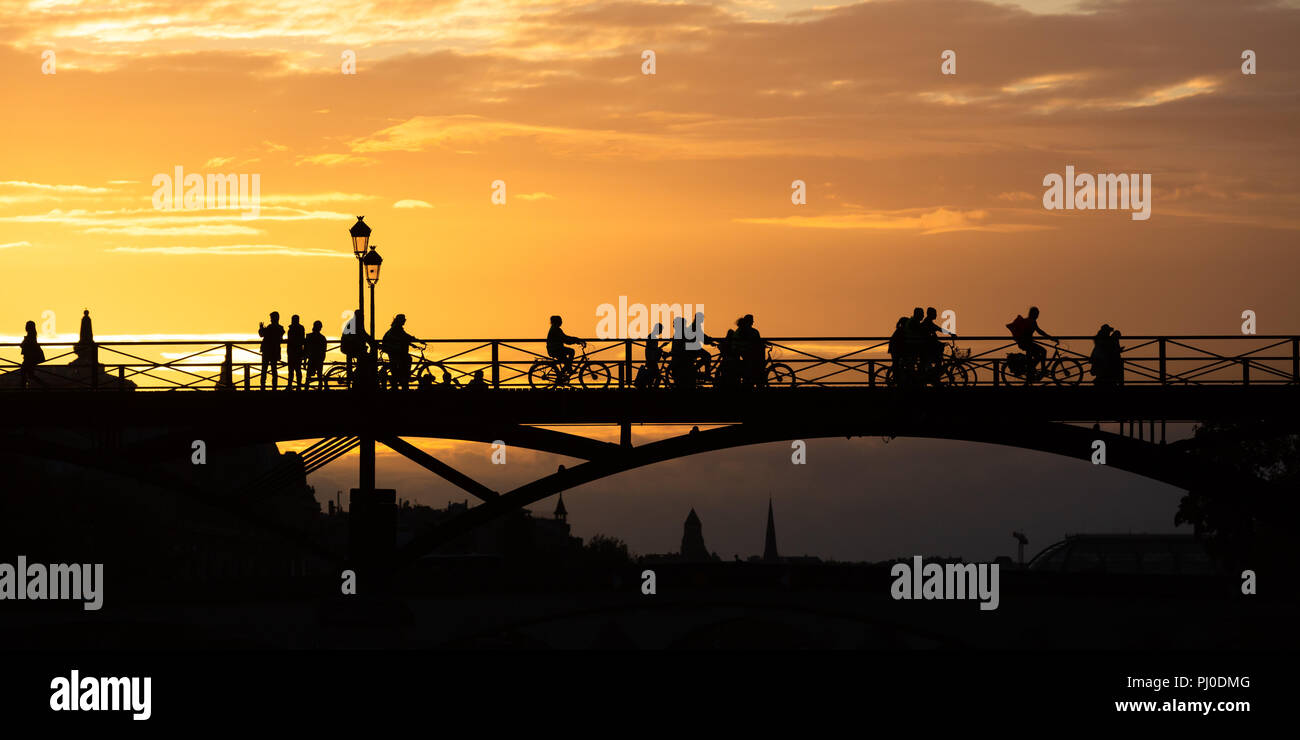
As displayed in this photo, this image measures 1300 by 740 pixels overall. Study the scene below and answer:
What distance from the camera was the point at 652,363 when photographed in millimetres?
29547

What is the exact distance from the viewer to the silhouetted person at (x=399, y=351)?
1170 inches

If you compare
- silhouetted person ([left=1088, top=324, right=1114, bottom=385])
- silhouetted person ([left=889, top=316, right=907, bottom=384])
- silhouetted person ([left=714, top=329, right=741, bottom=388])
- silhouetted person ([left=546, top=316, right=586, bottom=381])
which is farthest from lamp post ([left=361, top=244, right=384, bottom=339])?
silhouetted person ([left=1088, top=324, right=1114, bottom=385])

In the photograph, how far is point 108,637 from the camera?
51.2m

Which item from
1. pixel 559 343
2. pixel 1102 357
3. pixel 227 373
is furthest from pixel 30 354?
pixel 1102 357

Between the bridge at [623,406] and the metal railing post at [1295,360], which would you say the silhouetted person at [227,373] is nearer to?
the bridge at [623,406]

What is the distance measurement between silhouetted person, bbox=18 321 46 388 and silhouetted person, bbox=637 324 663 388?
10450 mm

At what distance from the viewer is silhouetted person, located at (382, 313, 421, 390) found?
2972cm

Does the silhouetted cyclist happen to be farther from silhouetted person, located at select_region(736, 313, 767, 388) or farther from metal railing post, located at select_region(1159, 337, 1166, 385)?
metal railing post, located at select_region(1159, 337, 1166, 385)

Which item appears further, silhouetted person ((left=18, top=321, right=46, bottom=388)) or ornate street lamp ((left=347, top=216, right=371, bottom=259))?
silhouetted person ((left=18, top=321, right=46, bottom=388))

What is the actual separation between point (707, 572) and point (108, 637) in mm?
19998

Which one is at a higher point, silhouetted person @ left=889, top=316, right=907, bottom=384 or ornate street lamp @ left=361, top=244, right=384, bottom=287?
ornate street lamp @ left=361, top=244, right=384, bottom=287

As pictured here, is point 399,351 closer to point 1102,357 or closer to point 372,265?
point 372,265
